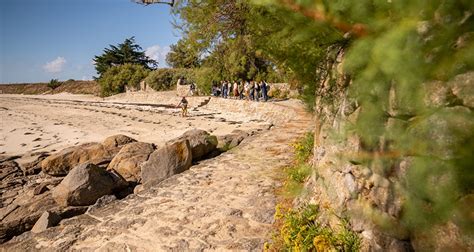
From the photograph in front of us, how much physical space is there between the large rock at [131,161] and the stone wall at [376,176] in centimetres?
644

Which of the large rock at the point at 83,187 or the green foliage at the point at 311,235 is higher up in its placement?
the green foliage at the point at 311,235

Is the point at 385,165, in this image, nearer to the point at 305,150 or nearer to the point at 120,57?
the point at 305,150

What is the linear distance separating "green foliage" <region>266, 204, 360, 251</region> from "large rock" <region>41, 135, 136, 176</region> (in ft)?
29.6

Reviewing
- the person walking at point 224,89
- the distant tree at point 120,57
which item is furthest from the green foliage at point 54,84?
the person walking at point 224,89

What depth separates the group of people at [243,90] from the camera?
22.8 m

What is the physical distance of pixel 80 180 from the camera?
7828 mm

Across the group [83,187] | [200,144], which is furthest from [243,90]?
[83,187]

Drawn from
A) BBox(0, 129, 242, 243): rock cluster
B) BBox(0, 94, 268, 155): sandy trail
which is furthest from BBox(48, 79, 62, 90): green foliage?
BBox(0, 129, 242, 243): rock cluster

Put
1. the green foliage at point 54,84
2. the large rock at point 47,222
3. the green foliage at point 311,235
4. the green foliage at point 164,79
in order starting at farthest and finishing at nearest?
1. the green foliage at point 54,84
2. the green foliage at point 164,79
3. the large rock at point 47,222
4. the green foliage at point 311,235

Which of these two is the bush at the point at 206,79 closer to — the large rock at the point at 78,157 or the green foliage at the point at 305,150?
the large rock at the point at 78,157

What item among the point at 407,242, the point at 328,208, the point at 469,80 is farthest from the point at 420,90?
the point at 328,208

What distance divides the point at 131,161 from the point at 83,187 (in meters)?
2.46

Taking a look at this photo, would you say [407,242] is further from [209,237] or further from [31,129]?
[31,129]

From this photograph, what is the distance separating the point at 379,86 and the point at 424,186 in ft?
2.66
